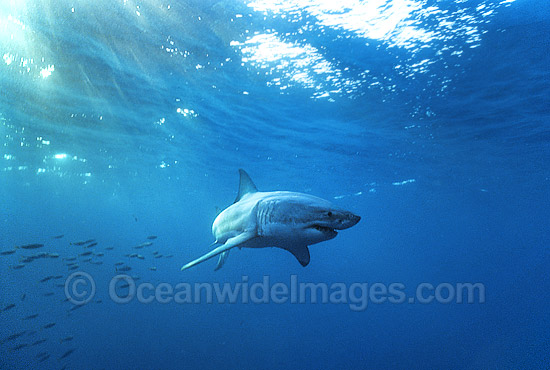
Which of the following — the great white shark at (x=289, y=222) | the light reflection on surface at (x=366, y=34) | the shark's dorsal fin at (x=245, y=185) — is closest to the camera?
the great white shark at (x=289, y=222)

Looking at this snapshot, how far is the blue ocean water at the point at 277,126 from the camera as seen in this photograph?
8758 mm

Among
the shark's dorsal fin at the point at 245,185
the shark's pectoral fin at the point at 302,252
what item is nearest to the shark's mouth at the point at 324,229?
the shark's pectoral fin at the point at 302,252

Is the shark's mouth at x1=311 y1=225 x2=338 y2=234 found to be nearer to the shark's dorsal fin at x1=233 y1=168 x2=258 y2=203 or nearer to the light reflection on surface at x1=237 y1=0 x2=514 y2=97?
the shark's dorsal fin at x1=233 y1=168 x2=258 y2=203

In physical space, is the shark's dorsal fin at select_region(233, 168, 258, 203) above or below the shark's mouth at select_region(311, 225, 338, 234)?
above

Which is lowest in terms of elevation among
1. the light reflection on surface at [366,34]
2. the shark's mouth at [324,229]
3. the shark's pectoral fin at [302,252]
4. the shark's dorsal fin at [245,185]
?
the shark's pectoral fin at [302,252]

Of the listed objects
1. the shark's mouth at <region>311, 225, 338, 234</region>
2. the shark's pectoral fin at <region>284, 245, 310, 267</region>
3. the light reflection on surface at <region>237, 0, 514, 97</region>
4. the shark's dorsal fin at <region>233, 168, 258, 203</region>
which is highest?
the light reflection on surface at <region>237, 0, 514, 97</region>

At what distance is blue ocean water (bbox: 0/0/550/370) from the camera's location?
28.7 feet

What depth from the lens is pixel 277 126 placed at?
651 inches

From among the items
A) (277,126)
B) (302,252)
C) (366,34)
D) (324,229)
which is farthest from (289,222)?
(277,126)

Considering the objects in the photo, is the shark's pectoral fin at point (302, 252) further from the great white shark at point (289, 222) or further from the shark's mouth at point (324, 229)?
the shark's mouth at point (324, 229)

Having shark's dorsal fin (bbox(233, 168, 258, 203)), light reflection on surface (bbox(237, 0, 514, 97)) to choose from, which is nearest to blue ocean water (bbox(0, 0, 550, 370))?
light reflection on surface (bbox(237, 0, 514, 97))

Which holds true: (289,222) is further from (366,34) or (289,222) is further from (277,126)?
(277,126)

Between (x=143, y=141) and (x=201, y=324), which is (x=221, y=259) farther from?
(x=201, y=324)

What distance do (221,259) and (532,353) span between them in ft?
101
